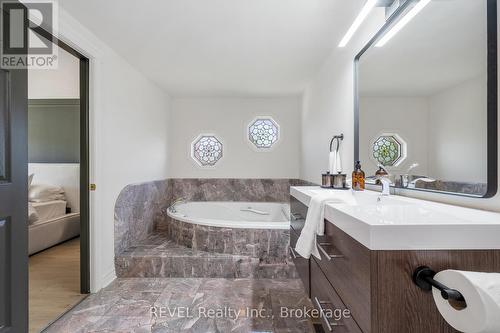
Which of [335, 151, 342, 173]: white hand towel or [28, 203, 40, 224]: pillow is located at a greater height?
[335, 151, 342, 173]: white hand towel

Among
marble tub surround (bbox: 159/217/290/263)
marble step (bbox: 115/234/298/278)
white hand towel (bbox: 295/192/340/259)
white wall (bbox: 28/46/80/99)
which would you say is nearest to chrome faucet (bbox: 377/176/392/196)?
white hand towel (bbox: 295/192/340/259)

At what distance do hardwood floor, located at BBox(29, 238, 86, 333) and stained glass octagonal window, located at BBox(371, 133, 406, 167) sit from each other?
2500 mm

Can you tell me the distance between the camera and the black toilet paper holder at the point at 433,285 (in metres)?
0.53

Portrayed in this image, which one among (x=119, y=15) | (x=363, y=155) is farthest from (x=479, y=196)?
(x=119, y=15)

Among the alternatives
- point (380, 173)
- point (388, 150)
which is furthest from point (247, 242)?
point (388, 150)

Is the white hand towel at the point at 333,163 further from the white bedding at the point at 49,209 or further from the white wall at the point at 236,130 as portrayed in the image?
the white bedding at the point at 49,209

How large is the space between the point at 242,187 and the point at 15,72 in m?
3.02

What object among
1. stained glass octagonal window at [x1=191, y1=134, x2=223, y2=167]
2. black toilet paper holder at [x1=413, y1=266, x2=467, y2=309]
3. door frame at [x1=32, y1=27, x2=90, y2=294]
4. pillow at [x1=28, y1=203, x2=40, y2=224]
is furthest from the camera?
stained glass octagonal window at [x1=191, y1=134, x2=223, y2=167]

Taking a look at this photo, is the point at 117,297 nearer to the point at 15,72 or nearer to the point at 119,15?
the point at 15,72

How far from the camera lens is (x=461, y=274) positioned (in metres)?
0.53

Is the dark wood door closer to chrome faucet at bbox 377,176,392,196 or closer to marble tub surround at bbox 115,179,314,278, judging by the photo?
marble tub surround at bbox 115,179,314,278

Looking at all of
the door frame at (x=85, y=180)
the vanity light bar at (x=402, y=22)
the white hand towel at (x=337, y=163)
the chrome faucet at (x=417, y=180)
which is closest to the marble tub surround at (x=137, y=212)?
the door frame at (x=85, y=180)

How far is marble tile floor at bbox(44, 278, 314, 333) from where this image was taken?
5.59 ft

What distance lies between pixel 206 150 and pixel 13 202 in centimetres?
287
